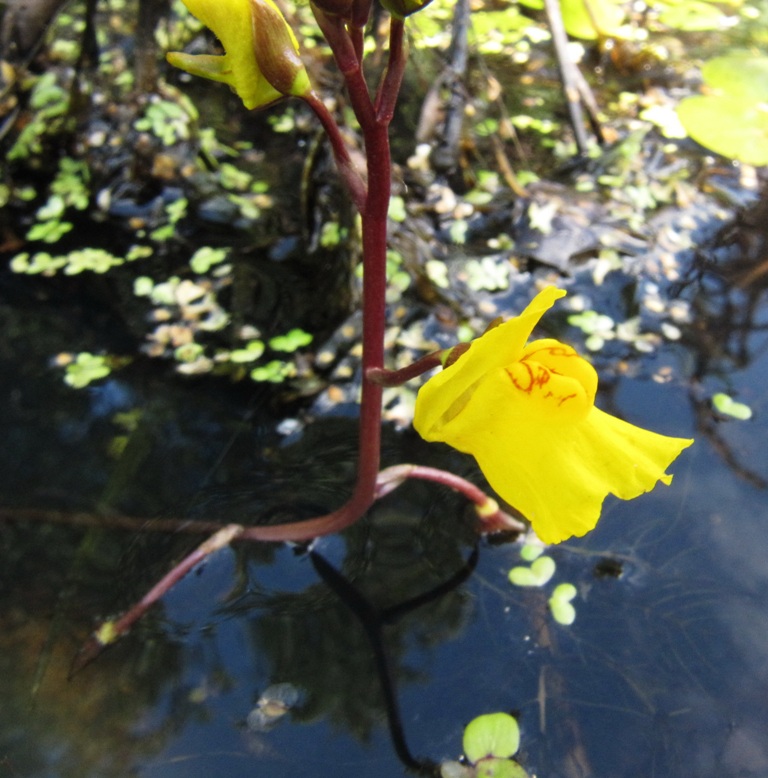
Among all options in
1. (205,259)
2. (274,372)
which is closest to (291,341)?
(274,372)

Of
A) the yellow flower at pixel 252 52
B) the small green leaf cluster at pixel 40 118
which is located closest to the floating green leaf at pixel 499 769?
the yellow flower at pixel 252 52

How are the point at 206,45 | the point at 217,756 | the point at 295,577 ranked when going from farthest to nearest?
1. the point at 206,45
2. the point at 295,577
3. the point at 217,756

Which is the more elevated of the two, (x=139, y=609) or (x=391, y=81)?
(x=391, y=81)

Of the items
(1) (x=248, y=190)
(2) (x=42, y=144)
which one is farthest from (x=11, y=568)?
(2) (x=42, y=144)

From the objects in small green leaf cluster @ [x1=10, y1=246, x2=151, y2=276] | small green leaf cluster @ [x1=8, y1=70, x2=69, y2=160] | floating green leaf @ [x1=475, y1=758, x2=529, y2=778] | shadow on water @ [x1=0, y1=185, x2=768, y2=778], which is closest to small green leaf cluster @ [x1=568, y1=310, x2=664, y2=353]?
shadow on water @ [x1=0, y1=185, x2=768, y2=778]

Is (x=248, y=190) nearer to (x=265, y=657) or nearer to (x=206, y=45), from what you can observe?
(x=206, y=45)

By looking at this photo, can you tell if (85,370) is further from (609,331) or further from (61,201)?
(609,331)
